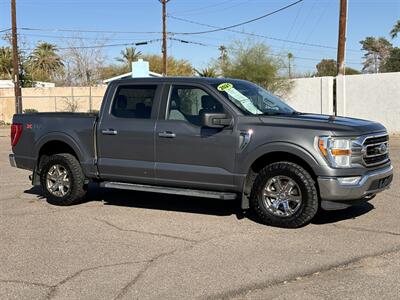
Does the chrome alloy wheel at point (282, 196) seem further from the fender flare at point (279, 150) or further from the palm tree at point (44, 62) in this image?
the palm tree at point (44, 62)

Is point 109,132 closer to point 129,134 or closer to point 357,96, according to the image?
point 129,134

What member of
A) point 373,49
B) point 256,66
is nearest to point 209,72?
point 256,66

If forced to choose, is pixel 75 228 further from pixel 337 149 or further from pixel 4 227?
pixel 337 149

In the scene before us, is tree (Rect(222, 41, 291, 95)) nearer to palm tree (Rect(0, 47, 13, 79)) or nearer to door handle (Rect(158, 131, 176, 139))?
door handle (Rect(158, 131, 176, 139))

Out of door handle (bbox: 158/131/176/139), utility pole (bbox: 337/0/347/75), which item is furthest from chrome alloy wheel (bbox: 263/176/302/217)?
utility pole (bbox: 337/0/347/75)

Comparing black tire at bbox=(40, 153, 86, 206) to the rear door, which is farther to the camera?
black tire at bbox=(40, 153, 86, 206)

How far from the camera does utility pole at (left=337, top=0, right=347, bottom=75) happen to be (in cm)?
2211

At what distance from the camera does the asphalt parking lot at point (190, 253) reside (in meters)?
4.71

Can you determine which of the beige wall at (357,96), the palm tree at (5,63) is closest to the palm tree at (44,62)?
the palm tree at (5,63)

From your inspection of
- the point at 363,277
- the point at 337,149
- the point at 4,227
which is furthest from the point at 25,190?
the point at 363,277

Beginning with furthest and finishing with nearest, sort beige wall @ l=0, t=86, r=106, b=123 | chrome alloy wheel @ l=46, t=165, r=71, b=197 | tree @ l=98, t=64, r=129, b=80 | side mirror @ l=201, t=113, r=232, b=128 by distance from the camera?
tree @ l=98, t=64, r=129, b=80
beige wall @ l=0, t=86, r=106, b=123
chrome alloy wheel @ l=46, t=165, r=71, b=197
side mirror @ l=201, t=113, r=232, b=128

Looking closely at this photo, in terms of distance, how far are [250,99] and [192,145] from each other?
1.05 metres

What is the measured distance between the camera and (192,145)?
721 centimetres

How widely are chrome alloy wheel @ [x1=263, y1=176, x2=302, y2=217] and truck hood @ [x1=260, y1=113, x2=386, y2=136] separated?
709 millimetres
